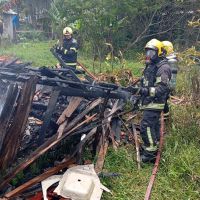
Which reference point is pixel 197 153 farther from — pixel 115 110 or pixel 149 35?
pixel 149 35

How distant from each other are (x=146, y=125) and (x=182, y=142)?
829 mm

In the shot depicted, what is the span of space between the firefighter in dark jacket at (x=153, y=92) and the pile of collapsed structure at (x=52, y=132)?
49cm

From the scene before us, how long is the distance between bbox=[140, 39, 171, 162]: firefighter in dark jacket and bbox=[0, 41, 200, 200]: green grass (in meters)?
0.28

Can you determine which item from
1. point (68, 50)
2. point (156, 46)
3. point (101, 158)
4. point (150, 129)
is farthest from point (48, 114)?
point (68, 50)

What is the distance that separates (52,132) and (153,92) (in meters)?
1.75

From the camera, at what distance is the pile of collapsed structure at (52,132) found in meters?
4.15

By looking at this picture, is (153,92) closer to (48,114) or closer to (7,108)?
(48,114)

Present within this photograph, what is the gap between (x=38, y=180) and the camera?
4348 millimetres

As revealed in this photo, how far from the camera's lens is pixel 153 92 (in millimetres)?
5227

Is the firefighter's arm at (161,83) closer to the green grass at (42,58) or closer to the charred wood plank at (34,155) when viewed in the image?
the charred wood plank at (34,155)

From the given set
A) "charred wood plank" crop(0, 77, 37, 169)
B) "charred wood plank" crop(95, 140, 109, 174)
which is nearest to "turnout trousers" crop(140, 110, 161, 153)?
"charred wood plank" crop(95, 140, 109, 174)

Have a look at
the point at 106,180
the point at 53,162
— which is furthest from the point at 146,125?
the point at 53,162

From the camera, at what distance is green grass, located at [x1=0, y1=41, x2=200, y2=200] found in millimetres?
4684

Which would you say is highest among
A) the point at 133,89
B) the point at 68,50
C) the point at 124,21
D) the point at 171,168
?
the point at 124,21
